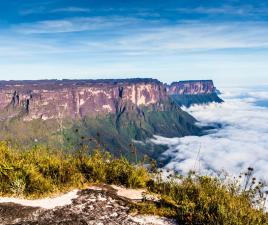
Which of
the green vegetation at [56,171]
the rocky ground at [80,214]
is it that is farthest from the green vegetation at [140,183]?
the rocky ground at [80,214]

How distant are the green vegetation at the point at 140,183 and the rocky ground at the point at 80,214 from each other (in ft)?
1.75

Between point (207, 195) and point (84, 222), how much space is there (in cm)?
433

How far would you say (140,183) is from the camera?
15047mm

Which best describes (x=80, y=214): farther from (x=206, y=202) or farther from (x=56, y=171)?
(x=206, y=202)

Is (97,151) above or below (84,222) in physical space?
above

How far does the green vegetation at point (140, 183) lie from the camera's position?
11.9 m

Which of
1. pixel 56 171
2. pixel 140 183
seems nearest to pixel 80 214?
pixel 56 171

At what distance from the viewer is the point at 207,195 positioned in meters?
13.3

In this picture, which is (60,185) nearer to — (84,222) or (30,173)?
(30,173)

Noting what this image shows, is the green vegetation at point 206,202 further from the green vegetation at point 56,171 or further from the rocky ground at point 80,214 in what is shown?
the green vegetation at point 56,171

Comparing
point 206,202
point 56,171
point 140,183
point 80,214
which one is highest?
point 56,171

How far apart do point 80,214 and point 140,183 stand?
146 inches

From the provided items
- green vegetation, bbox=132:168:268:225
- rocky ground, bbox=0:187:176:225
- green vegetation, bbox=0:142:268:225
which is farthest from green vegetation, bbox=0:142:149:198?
green vegetation, bbox=132:168:268:225

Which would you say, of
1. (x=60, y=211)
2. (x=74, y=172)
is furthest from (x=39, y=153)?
(x=60, y=211)
